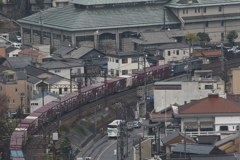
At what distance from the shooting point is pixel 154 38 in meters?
75.2

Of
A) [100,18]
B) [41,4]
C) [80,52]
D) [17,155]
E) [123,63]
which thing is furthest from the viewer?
[41,4]

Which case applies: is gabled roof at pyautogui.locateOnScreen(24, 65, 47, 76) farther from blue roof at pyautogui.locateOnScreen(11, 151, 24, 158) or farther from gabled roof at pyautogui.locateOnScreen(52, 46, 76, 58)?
blue roof at pyautogui.locateOnScreen(11, 151, 24, 158)

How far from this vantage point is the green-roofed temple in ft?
260

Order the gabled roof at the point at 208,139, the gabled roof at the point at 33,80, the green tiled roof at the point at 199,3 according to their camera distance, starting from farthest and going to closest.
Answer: the green tiled roof at the point at 199,3, the gabled roof at the point at 33,80, the gabled roof at the point at 208,139

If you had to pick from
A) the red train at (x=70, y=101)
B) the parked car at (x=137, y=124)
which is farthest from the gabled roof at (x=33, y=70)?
the parked car at (x=137, y=124)

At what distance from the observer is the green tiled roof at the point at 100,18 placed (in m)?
79.4

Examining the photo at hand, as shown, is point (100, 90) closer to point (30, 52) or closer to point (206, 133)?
point (30, 52)

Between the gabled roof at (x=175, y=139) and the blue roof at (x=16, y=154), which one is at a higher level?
the gabled roof at (x=175, y=139)

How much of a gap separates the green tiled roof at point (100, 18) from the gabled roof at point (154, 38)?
4257 millimetres

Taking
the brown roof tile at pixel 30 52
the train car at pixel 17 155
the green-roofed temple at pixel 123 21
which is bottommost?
the train car at pixel 17 155

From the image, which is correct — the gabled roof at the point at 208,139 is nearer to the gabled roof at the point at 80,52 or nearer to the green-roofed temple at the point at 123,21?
the gabled roof at the point at 80,52

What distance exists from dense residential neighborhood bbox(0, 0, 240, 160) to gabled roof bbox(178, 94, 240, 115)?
0.17 ft

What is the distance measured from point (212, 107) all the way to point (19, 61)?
26.0 meters

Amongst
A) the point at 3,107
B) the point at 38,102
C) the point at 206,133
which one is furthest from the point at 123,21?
the point at 206,133
